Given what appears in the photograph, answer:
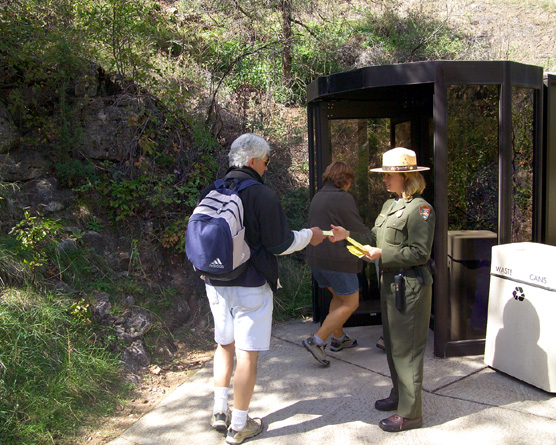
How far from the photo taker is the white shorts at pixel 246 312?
118 inches

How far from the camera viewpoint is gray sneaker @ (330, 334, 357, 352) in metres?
4.54

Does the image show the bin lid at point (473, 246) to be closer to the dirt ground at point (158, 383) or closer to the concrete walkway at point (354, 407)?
the concrete walkway at point (354, 407)

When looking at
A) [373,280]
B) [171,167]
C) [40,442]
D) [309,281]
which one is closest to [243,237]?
[40,442]

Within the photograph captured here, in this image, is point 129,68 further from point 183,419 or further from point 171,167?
point 183,419

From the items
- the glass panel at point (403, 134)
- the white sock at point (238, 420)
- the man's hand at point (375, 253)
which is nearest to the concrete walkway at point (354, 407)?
the white sock at point (238, 420)

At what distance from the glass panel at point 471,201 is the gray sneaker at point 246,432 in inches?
77.0

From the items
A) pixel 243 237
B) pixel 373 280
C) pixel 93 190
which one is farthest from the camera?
pixel 93 190

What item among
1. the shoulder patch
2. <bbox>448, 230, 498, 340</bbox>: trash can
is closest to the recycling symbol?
<bbox>448, 230, 498, 340</bbox>: trash can

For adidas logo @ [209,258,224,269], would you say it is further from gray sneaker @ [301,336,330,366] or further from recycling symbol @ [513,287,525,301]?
recycling symbol @ [513,287,525,301]

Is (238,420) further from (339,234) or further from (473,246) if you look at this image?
(473,246)

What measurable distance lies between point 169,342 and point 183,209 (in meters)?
1.85

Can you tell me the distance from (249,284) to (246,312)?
0.59 feet

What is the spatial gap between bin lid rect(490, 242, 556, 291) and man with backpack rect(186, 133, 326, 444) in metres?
1.66

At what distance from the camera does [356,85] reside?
4297mm
